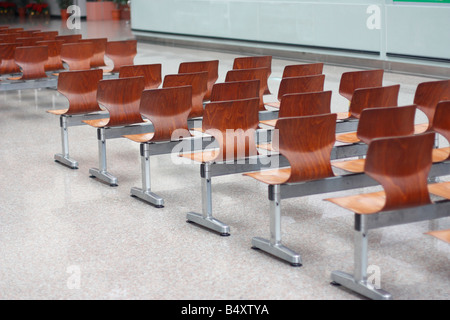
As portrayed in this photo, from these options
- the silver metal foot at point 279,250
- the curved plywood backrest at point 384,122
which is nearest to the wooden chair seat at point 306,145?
the curved plywood backrest at point 384,122

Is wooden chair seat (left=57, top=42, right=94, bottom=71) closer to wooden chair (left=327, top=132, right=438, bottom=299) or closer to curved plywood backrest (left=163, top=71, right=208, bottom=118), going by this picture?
curved plywood backrest (left=163, top=71, right=208, bottom=118)

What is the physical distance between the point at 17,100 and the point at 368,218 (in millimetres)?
7656

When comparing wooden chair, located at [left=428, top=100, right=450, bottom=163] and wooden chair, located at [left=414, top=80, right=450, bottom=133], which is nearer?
wooden chair, located at [left=428, top=100, right=450, bottom=163]

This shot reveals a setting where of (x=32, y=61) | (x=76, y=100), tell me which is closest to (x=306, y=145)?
(x=76, y=100)

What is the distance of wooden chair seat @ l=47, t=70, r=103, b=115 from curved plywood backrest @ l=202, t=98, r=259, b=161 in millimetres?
2128

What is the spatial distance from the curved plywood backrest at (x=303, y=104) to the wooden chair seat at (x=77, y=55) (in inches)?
182

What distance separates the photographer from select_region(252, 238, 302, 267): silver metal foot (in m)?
3.99

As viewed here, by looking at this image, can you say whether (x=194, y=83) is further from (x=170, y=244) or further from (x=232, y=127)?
(x=170, y=244)

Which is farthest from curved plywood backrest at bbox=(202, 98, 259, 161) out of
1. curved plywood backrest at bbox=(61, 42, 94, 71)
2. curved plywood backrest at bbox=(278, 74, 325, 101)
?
curved plywood backrest at bbox=(61, 42, 94, 71)

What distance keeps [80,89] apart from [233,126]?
2260mm

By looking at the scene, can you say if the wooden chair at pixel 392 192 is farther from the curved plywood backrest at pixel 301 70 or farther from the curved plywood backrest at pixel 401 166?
the curved plywood backrest at pixel 301 70

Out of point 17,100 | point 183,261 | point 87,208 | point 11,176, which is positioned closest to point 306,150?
point 183,261

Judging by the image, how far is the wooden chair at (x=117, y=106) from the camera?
18.7ft

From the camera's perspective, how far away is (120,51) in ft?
29.5
